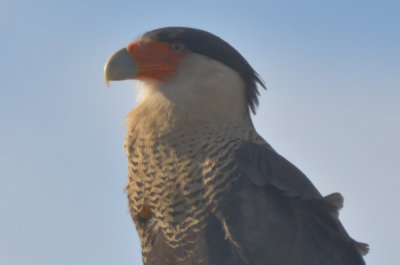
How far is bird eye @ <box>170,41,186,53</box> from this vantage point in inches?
321

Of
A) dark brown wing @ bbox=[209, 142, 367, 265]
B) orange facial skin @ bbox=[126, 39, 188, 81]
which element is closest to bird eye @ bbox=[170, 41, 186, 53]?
orange facial skin @ bbox=[126, 39, 188, 81]

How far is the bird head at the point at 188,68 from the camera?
8047mm

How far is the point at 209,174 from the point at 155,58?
1056 millimetres

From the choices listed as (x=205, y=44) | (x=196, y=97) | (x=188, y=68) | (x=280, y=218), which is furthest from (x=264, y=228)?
(x=205, y=44)

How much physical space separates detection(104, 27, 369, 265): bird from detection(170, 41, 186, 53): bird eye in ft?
0.05

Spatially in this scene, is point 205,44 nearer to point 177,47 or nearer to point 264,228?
point 177,47

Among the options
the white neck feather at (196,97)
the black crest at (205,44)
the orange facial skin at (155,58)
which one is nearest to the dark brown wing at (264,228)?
the white neck feather at (196,97)

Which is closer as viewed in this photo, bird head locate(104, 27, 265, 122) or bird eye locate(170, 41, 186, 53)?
bird head locate(104, 27, 265, 122)

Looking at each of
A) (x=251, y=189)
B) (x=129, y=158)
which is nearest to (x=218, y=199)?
(x=251, y=189)

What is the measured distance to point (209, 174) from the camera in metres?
7.72

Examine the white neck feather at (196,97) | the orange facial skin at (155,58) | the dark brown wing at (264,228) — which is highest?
the orange facial skin at (155,58)

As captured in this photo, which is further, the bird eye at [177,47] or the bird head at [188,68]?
the bird eye at [177,47]

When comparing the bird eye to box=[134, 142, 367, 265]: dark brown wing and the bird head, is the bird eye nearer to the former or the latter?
the bird head

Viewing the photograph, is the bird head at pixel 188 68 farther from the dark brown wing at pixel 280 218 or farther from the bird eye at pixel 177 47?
the dark brown wing at pixel 280 218
